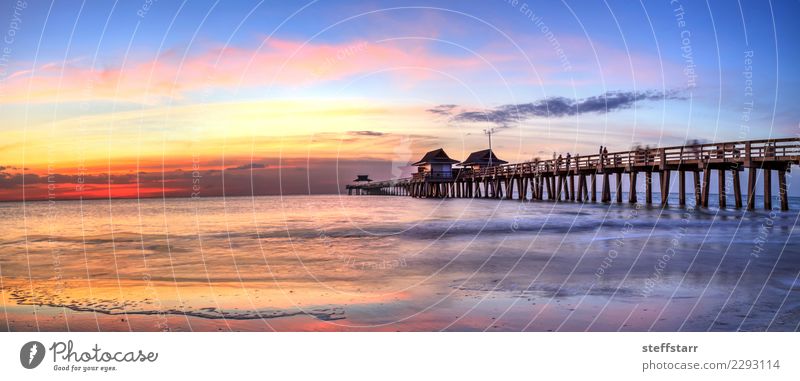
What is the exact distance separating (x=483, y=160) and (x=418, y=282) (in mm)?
66878

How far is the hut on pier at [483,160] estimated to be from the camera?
77.2 meters

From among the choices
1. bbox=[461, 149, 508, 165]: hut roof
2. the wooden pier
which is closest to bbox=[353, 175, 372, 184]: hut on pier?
bbox=[461, 149, 508, 165]: hut roof

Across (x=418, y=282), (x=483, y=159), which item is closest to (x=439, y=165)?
(x=483, y=159)

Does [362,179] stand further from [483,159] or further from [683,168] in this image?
[683,168]

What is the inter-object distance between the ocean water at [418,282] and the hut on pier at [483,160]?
53992 mm

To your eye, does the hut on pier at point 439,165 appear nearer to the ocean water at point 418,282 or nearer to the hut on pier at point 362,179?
the hut on pier at point 362,179

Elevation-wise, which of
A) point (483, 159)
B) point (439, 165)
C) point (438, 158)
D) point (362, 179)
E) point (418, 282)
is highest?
point (438, 158)

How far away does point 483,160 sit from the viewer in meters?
78.2

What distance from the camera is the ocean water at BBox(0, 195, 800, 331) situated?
9.02 m

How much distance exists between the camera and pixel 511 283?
38.8ft

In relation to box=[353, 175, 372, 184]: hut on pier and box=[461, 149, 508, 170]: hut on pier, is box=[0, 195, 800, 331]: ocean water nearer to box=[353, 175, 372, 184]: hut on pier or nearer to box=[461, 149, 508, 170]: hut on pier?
box=[461, 149, 508, 170]: hut on pier

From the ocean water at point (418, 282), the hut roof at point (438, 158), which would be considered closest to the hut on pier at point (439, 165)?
the hut roof at point (438, 158)

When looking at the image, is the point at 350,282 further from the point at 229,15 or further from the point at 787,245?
the point at 787,245

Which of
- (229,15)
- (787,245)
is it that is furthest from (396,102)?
(787,245)
